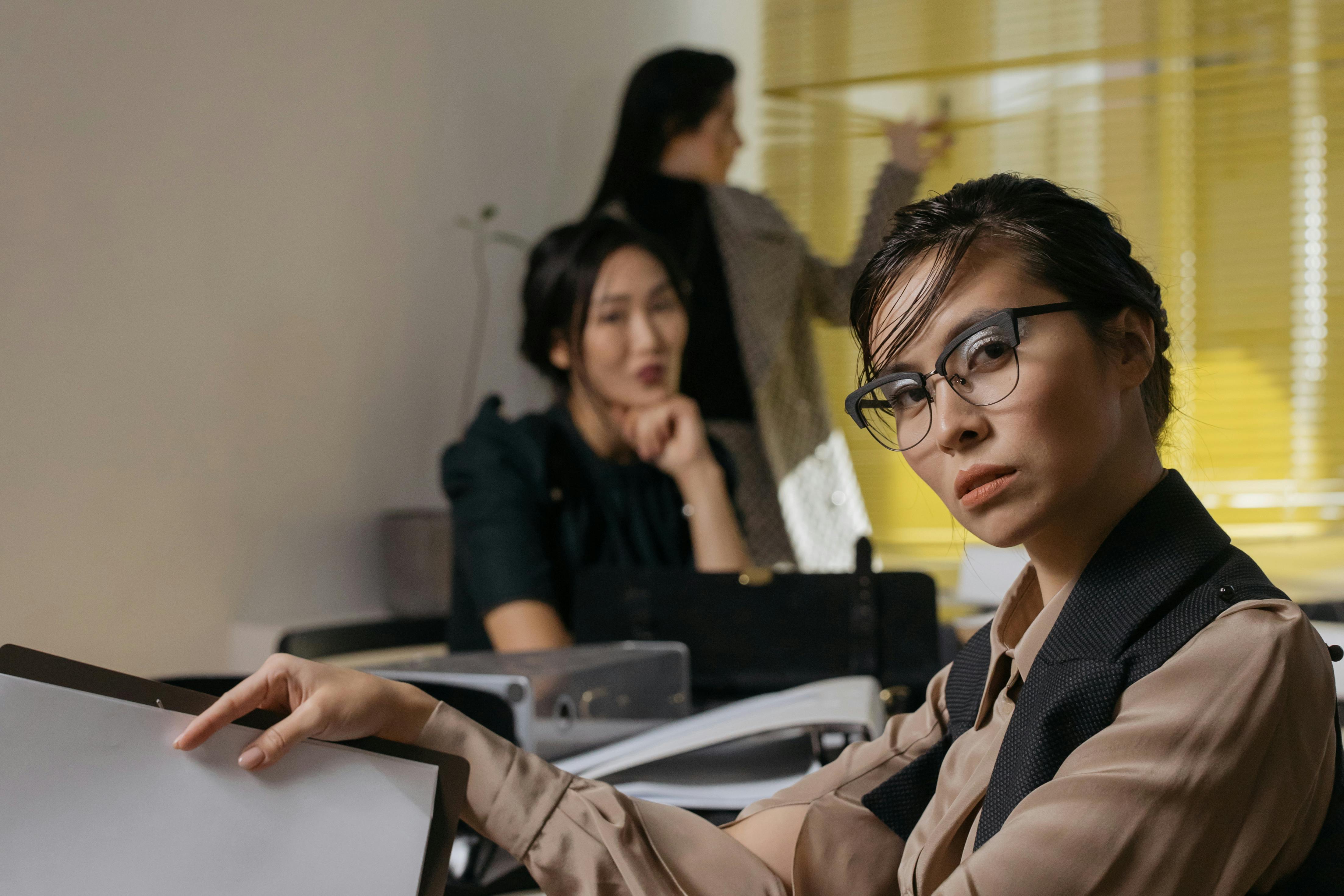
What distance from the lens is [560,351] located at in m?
1.96

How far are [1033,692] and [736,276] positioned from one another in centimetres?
211

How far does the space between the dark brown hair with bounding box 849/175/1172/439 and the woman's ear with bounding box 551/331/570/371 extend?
50.7 inches

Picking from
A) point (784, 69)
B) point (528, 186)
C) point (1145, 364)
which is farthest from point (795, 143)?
point (1145, 364)

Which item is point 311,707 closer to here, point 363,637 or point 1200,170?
point 363,637

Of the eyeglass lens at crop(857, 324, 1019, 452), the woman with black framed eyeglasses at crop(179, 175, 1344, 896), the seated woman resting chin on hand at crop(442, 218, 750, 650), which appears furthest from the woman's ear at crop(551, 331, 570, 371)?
the eyeglass lens at crop(857, 324, 1019, 452)

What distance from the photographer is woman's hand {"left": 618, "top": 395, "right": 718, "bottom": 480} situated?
6.25ft

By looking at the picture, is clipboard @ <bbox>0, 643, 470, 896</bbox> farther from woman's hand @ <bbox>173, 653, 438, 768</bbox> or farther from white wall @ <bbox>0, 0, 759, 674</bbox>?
white wall @ <bbox>0, 0, 759, 674</bbox>

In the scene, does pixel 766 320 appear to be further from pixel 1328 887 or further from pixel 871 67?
pixel 1328 887

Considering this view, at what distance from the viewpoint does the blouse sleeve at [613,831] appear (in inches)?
29.0

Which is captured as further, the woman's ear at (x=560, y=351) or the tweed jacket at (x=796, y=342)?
the tweed jacket at (x=796, y=342)

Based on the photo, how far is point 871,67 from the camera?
3271 mm

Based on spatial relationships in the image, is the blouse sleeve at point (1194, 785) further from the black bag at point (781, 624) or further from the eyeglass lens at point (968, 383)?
the black bag at point (781, 624)

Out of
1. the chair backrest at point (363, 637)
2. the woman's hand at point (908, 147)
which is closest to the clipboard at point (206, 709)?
the chair backrest at point (363, 637)

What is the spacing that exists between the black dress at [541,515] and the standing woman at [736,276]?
0.57 metres
